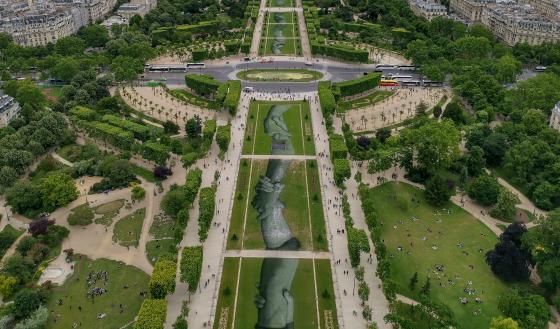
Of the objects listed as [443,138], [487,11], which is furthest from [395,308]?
[487,11]

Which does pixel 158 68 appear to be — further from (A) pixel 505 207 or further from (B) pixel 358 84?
(A) pixel 505 207

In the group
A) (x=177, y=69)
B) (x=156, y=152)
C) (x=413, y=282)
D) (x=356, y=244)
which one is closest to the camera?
(x=413, y=282)

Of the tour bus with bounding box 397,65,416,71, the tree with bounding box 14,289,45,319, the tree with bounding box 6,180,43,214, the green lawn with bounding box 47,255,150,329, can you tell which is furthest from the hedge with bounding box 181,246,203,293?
the tour bus with bounding box 397,65,416,71

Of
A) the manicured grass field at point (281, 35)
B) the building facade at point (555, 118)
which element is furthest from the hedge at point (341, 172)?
the manicured grass field at point (281, 35)

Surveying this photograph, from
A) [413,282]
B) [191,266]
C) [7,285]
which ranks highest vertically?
[191,266]

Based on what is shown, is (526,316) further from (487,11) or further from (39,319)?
(487,11)

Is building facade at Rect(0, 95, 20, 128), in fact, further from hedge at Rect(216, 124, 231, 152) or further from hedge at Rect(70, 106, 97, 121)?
hedge at Rect(216, 124, 231, 152)

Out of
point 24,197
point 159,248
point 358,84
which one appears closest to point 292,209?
point 159,248
